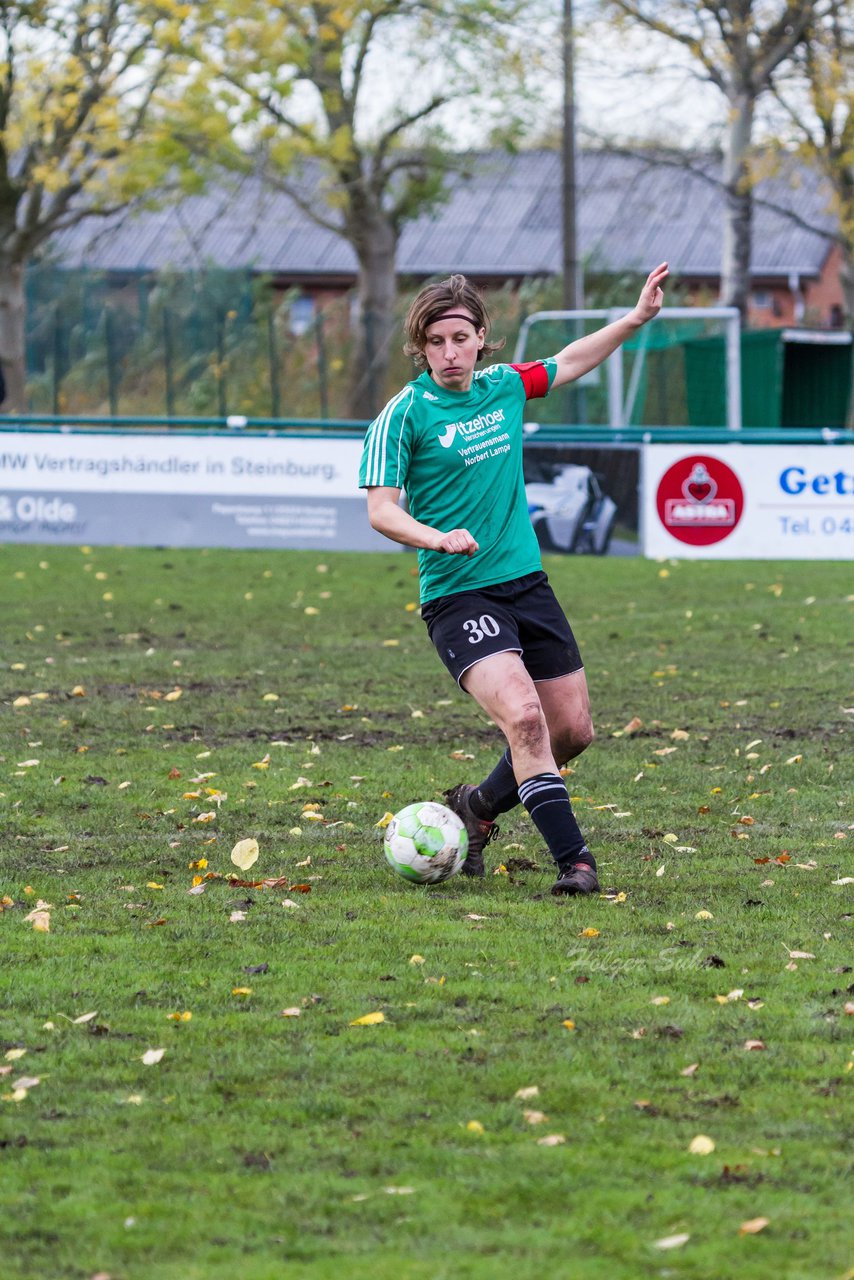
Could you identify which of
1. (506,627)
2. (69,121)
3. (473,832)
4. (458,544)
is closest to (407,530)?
(458,544)

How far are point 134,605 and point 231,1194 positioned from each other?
1252 centimetres

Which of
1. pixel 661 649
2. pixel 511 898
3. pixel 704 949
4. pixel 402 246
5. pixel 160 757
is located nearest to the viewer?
pixel 704 949

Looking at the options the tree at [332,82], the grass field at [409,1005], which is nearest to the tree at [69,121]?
the tree at [332,82]

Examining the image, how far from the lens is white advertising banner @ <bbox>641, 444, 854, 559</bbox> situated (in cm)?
1759

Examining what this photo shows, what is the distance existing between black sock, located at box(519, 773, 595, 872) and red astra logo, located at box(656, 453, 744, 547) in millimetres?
12244

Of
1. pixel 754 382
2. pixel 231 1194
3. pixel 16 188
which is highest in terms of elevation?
pixel 16 188

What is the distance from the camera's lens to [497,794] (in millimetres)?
6473

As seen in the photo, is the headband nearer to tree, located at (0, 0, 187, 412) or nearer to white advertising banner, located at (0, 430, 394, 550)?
white advertising banner, located at (0, 430, 394, 550)

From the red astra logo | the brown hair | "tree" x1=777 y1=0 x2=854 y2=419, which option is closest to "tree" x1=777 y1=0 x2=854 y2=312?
"tree" x1=777 y1=0 x2=854 y2=419

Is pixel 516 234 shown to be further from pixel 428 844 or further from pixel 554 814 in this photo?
pixel 554 814

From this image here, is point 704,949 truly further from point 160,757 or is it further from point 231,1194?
point 160,757

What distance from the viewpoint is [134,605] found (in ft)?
51.8

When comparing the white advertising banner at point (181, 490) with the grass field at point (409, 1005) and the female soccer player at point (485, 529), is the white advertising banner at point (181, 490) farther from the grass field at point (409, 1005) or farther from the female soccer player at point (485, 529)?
the female soccer player at point (485, 529)

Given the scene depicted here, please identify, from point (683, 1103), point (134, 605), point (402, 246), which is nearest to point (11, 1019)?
point (683, 1103)
